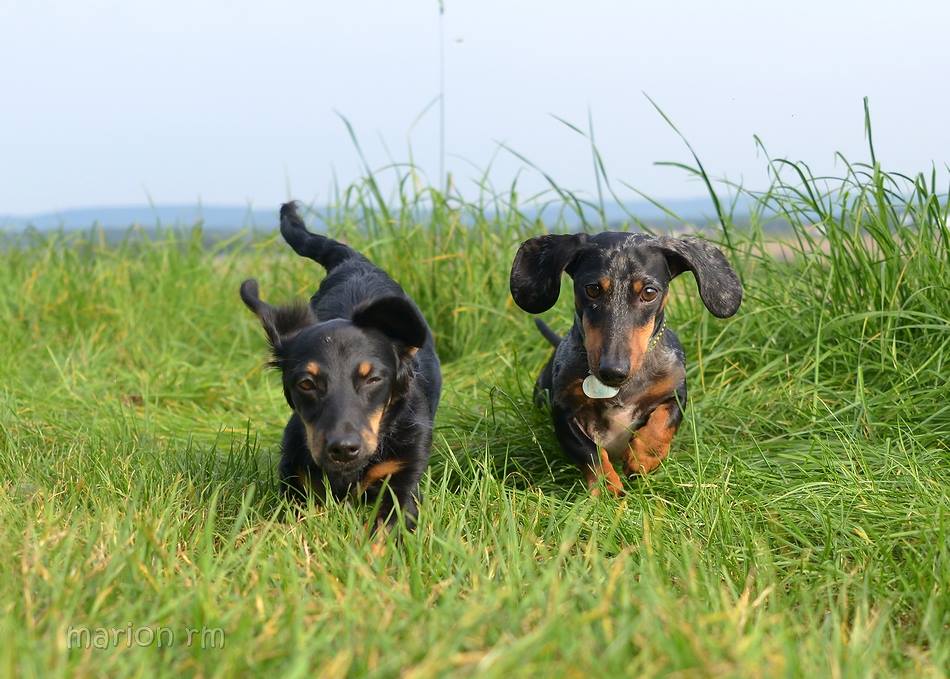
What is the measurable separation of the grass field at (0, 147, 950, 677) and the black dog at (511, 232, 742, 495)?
6.8 inches

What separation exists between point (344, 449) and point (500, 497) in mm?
668

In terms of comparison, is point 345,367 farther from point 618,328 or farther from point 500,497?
point 618,328

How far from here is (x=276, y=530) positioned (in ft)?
9.76

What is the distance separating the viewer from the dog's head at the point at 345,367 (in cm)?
307

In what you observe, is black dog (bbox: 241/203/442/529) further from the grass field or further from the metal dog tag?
the metal dog tag

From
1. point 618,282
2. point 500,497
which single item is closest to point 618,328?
point 618,282

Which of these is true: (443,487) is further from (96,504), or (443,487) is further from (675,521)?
(96,504)

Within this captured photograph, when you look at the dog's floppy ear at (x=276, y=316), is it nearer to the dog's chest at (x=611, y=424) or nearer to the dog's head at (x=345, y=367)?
the dog's head at (x=345, y=367)

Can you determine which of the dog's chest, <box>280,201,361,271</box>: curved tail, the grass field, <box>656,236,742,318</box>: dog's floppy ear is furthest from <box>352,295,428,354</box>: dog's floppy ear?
<box>280,201,361,271</box>: curved tail

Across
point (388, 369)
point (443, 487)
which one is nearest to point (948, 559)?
point (443, 487)

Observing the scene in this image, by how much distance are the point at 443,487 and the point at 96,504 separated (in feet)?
3.41

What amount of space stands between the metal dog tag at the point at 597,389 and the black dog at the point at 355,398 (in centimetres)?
57

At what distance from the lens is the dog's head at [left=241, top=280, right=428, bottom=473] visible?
121 inches

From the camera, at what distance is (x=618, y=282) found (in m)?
3.65
